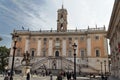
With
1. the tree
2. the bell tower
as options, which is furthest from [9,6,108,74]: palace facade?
the tree

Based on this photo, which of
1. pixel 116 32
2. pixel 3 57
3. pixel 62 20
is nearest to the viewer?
pixel 116 32

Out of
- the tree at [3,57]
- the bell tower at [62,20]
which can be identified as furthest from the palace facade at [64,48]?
the tree at [3,57]

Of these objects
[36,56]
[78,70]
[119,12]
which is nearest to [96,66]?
[78,70]

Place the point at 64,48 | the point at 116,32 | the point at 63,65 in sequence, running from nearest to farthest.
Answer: the point at 116,32, the point at 63,65, the point at 64,48

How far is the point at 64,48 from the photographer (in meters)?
57.7

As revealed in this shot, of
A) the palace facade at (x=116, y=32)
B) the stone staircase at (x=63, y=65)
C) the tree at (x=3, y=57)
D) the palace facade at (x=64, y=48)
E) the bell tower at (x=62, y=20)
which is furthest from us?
the tree at (x=3, y=57)

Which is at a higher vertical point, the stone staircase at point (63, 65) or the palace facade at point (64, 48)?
the palace facade at point (64, 48)

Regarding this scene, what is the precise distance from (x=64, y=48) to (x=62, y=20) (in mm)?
10540

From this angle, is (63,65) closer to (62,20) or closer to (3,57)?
(62,20)

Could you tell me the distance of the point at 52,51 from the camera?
58.0 meters

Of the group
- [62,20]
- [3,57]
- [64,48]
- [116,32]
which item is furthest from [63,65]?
[116,32]

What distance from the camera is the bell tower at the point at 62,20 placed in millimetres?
61531

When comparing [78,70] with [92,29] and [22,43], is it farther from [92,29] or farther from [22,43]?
[22,43]

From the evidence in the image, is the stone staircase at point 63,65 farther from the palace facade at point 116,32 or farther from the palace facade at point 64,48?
the palace facade at point 116,32
